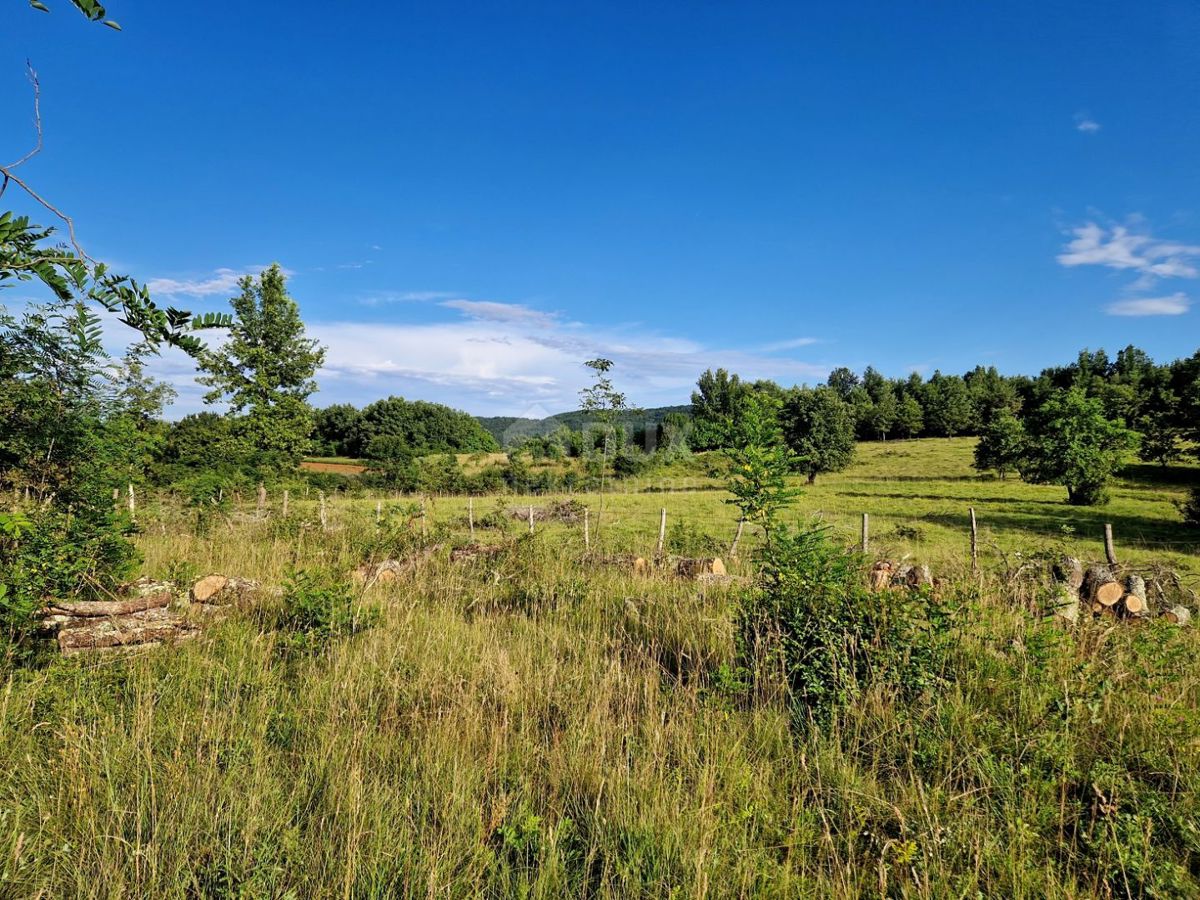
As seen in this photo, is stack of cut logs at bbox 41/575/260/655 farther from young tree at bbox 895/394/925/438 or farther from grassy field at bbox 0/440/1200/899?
young tree at bbox 895/394/925/438

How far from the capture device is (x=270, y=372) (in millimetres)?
34594

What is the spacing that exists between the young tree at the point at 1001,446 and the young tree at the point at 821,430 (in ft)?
29.7

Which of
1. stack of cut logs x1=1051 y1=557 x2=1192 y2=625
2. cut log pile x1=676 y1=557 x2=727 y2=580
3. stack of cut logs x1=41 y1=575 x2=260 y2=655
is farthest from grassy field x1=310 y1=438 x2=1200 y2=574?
stack of cut logs x1=41 y1=575 x2=260 y2=655

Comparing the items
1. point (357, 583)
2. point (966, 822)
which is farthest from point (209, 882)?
point (357, 583)

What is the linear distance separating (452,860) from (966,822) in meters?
2.29

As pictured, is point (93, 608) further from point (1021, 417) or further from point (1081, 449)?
point (1021, 417)

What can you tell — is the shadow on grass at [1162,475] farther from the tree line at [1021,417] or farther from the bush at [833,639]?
the bush at [833,639]

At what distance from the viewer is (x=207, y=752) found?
119 inches

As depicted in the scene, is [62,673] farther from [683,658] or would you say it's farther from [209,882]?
[683,658]

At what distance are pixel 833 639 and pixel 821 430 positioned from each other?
44.7 metres

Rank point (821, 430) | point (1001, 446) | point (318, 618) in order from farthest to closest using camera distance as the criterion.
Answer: point (821, 430)
point (1001, 446)
point (318, 618)

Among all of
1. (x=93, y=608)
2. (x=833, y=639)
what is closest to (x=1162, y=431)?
(x=833, y=639)

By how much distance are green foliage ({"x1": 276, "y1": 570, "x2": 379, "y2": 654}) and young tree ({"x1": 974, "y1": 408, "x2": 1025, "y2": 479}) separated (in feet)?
141

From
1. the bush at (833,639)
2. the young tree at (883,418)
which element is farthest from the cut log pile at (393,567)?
the young tree at (883,418)
